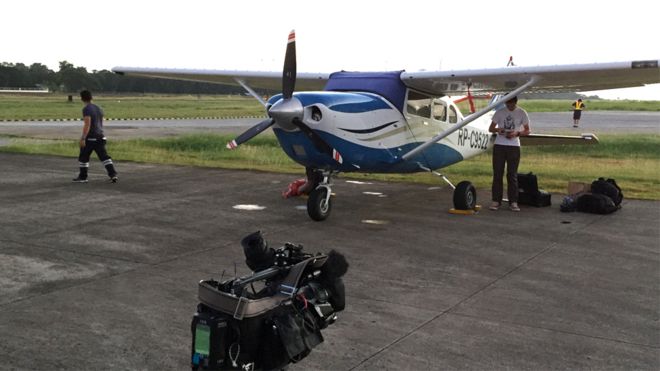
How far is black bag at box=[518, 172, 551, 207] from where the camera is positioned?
11.0 meters

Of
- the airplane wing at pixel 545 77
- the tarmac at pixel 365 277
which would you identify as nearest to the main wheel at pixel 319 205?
the tarmac at pixel 365 277

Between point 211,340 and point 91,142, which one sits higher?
point 91,142

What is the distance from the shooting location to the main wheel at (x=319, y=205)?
30.0ft

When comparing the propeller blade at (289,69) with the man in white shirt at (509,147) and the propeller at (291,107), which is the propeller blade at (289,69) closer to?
the propeller at (291,107)

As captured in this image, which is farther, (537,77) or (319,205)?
(537,77)

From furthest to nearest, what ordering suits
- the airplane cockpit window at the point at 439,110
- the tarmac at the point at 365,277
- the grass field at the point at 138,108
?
the grass field at the point at 138,108 → the airplane cockpit window at the point at 439,110 → the tarmac at the point at 365,277

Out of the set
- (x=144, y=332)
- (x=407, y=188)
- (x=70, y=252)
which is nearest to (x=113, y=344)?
(x=144, y=332)

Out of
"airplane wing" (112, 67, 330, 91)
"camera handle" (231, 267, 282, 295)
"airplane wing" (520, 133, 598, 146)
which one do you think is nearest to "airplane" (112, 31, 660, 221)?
"airplane wing" (112, 67, 330, 91)

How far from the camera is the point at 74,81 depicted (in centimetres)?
12362

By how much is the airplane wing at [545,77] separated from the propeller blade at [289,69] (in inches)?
92.6

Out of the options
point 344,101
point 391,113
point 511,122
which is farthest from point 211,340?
point 511,122

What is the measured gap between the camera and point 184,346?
14.4 ft

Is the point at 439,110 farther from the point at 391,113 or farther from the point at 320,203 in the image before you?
the point at 320,203

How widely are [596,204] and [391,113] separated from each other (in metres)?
3.66
